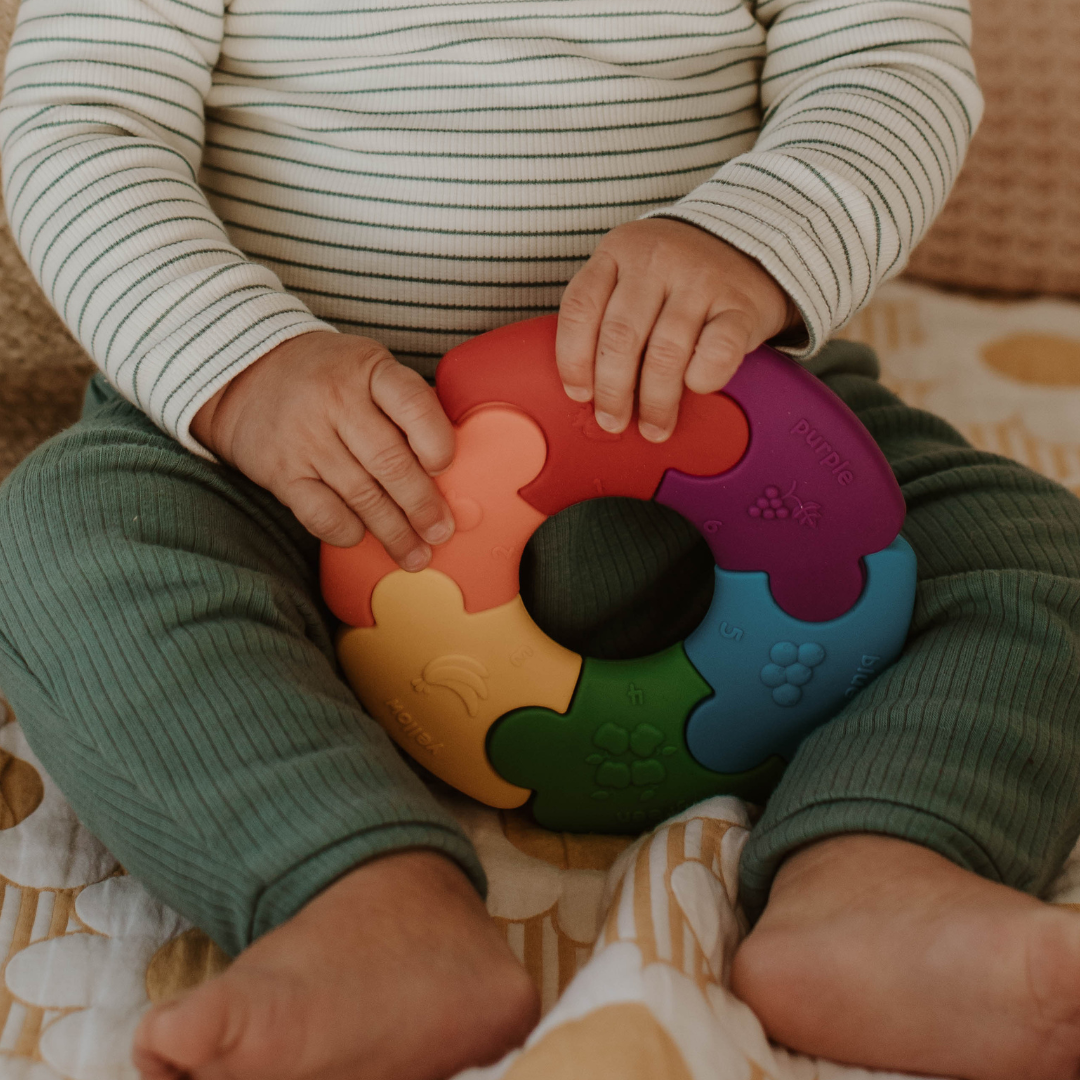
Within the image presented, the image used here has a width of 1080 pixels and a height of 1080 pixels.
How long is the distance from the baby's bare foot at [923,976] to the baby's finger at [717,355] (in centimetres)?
A: 20

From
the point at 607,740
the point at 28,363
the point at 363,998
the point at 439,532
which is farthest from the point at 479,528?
the point at 28,363

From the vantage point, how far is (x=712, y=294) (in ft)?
1.46

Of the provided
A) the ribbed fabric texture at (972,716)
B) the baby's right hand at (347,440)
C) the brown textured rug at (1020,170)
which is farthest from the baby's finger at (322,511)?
the brown textured rug at (1020,170)

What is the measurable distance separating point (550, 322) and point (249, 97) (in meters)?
0.29

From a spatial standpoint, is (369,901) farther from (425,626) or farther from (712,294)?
(712,294)

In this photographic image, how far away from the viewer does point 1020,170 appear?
919 mm

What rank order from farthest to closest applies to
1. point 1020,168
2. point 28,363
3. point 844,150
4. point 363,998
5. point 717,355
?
point 1020,168, point 28,363, point 844,150, point 717,355, point 363,998

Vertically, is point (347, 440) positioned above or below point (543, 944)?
above

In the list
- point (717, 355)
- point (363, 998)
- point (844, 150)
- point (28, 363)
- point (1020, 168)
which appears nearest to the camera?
point (363, 998)

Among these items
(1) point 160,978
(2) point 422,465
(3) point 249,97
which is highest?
(3) point 249,97

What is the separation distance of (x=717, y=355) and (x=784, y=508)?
0.08 meters

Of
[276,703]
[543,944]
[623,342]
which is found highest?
[623,342]

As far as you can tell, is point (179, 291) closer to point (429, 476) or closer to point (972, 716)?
point (429, 476)

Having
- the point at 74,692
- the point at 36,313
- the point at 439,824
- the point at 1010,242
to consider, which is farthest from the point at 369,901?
the point at 1010,242
